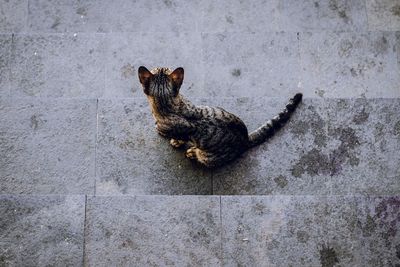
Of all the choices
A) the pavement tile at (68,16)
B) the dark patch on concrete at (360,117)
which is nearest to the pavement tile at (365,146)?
the dark patch on concrete at (360,117)

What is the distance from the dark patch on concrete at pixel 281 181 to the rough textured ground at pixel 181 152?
1cm

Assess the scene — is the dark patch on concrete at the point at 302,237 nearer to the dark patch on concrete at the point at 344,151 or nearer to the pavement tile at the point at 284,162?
the pavement tile at the point at 284,162

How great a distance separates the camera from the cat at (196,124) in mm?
3568

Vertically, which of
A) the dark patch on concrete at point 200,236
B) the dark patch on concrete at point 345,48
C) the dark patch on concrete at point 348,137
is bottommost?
the dark patch on concrete at point 200,236

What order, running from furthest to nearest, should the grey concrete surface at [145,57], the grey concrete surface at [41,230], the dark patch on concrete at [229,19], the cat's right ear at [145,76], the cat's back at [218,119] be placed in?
the dark patch on concrete at [229,19], the grey concrete surface at [145,57], the grey concrete surface at [41,230], the cat's back at [218,119], the cat's right ear at [145,76]

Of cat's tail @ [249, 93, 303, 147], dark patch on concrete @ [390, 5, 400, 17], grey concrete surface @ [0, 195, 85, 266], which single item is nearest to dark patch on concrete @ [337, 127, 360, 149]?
cat's tail @ [249, 93, 303, 147]

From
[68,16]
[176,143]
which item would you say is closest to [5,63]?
[68,16]

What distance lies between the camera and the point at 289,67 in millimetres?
4762

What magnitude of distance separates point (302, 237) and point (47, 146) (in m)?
2.51

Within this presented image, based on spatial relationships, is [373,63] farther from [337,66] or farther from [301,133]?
[301,133]

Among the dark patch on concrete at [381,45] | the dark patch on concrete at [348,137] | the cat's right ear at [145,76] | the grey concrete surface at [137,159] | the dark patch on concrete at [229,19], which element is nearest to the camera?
the cat's right ear at [145,76]

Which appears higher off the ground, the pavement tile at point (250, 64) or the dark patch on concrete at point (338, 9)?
the dark patch on concrete at point (338, 9)

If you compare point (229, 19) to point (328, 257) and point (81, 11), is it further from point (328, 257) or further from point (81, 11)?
point (328, 257)

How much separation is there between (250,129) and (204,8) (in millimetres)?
1373
